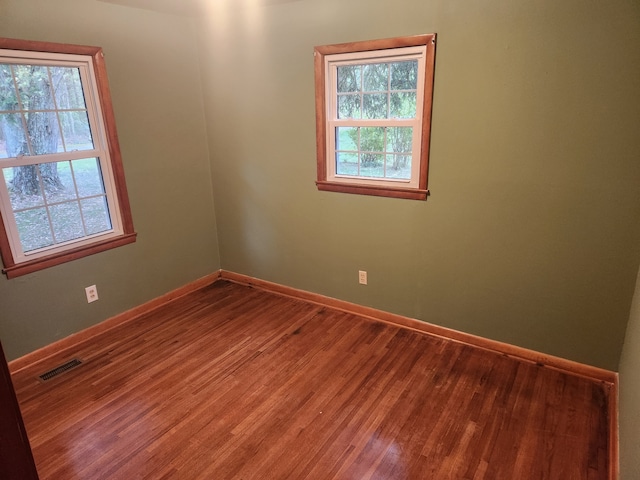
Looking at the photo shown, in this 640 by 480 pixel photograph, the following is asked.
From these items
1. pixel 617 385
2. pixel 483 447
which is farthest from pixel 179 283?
pixel 617 385

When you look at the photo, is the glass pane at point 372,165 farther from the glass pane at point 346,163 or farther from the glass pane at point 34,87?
the glass pane at point 34,87

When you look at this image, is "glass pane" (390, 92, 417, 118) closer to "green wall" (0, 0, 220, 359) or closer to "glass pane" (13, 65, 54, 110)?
"green wall" (0, 0, 220, 359)

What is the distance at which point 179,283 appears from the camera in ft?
12.1

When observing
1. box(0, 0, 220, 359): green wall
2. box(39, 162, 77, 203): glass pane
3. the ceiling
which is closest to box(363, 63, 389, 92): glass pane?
the ceiling

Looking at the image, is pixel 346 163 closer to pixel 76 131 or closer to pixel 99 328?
pixel 76 131

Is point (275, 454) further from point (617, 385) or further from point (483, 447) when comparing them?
point (617, 385)

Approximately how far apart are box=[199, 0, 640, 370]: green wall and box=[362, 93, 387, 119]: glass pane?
0.38 meters

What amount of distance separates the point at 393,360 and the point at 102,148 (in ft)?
8.45

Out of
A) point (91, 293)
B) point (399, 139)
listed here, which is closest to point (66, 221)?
point (91, 293)

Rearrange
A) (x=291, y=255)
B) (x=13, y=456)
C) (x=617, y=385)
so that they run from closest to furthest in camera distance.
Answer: (x=13, y=456) < (x=617, y=385) < (x=291, y=255)

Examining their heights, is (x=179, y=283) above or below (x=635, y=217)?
below

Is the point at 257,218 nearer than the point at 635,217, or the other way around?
the point at 635,217

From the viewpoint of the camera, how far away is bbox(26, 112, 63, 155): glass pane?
2.60 metres

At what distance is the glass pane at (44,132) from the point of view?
8.53 feet
